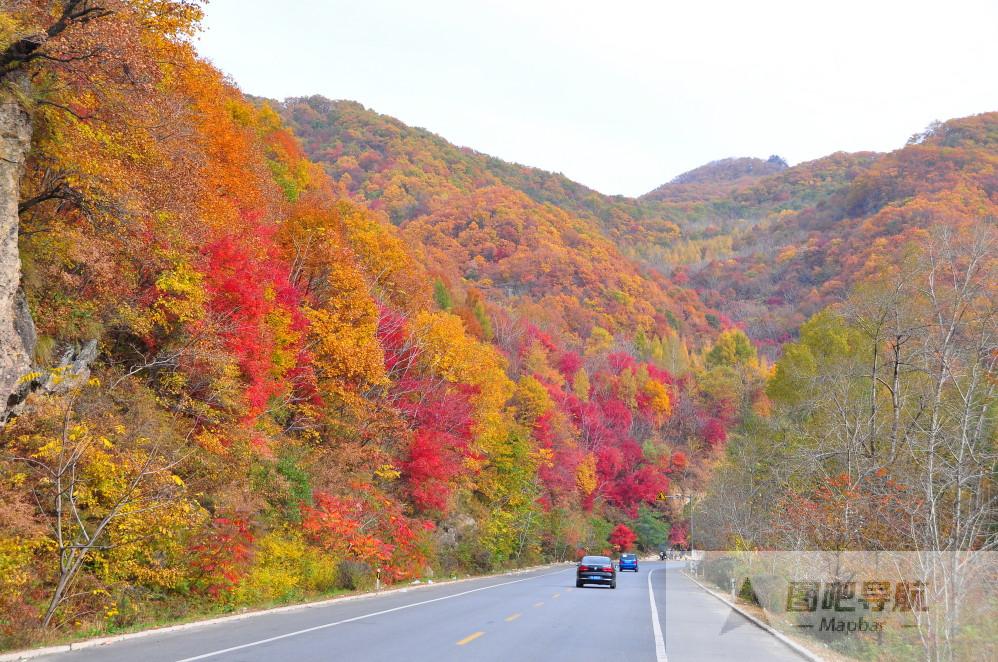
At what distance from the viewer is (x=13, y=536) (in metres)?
11.7

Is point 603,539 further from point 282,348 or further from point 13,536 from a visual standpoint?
point 13,536

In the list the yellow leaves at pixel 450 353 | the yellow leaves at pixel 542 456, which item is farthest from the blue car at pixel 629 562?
the yellow leaves at pixel 450 353

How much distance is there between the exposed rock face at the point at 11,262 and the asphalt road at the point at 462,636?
531 centimetres

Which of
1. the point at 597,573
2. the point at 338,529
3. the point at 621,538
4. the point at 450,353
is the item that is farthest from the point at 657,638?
the point at 621,538

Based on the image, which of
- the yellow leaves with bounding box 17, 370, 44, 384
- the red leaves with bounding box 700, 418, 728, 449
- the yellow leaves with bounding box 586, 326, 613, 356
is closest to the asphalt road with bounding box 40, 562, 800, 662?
the yellow leaves with bounding box 17, 370, 44, 384

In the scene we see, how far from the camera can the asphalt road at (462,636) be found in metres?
11.0

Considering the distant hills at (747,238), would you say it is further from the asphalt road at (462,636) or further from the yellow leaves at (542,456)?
the asphalt road at (462,636)

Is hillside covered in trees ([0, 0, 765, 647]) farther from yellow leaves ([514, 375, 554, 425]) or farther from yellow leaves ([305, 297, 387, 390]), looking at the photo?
yellow leaves ([514, 375, 554, 425])

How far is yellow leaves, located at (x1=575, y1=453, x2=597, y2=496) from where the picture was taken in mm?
74625

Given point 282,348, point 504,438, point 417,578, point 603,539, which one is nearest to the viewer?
point 282,348

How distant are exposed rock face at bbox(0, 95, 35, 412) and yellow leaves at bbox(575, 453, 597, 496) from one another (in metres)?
63.2

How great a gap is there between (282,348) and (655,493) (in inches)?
2719

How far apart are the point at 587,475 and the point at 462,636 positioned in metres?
63.6

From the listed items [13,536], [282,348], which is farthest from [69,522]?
[282,348]
